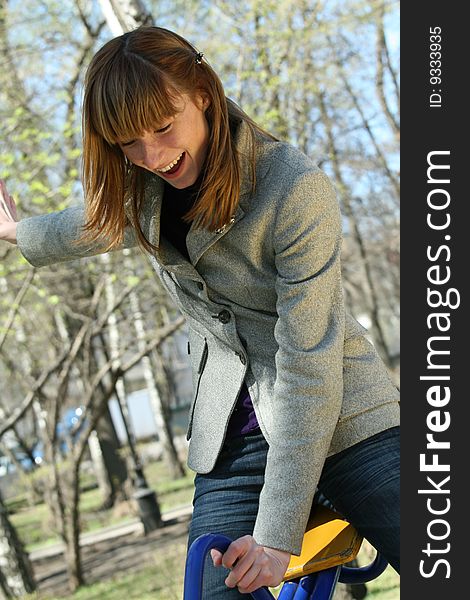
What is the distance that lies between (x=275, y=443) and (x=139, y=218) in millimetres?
643

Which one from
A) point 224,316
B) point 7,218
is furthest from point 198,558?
point 7,218

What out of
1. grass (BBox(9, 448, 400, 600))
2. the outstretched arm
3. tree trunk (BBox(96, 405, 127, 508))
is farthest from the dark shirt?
tree trunk (BBox(96, 405, 127, 508))

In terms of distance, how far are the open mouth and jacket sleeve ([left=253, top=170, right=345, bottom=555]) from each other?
9.7 inches

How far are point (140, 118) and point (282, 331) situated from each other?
22.5 inches

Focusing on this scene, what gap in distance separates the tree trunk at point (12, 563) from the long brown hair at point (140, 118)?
7.51 meters

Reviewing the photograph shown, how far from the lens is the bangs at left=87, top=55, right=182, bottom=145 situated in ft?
7.51

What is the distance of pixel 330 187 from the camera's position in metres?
2.46

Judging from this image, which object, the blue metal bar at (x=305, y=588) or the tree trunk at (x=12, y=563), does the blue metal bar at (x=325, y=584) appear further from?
the tree trunk at (x=12, y=563)

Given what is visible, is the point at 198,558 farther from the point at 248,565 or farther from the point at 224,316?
the point at 224,316

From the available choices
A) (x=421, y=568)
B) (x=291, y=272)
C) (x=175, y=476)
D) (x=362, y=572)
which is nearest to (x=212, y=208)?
Answer: (x=291, y=272)

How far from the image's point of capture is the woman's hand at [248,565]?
224cm

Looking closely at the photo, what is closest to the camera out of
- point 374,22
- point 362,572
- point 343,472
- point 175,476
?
point 343,472

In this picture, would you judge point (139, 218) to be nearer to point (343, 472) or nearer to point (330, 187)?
point (330, 187)

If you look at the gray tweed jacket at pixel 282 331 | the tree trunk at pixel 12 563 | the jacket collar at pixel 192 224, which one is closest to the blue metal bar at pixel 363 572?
the gray tweed jacket at pixel 282 331
